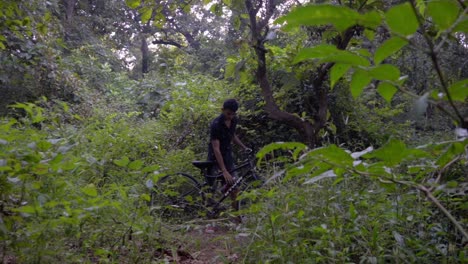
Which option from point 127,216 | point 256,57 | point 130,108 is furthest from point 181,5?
point 130,108

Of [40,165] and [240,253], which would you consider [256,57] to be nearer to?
[240,253]

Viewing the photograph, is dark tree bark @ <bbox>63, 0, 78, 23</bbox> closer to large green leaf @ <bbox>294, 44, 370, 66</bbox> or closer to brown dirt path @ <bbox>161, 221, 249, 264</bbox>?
brown dirt path @ <bbox>161, 221, 249, 264</bbox>

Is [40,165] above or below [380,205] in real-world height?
above

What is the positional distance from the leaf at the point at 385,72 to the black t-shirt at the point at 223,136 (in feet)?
16.7

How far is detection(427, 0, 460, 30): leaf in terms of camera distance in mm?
827

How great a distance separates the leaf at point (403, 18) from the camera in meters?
0.80

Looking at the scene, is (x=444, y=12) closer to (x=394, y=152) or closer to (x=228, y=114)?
(x=394, y=152)

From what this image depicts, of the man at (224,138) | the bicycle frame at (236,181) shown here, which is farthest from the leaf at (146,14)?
the bicycle frame at (236,181)

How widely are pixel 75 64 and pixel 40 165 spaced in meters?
12.2

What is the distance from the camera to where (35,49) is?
7.76 metres

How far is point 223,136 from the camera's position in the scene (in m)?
6.07

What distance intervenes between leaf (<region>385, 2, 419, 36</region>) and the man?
5.08m

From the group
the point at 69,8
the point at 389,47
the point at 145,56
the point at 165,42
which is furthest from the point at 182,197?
the point at 145,56

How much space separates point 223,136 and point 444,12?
528 centimetres
